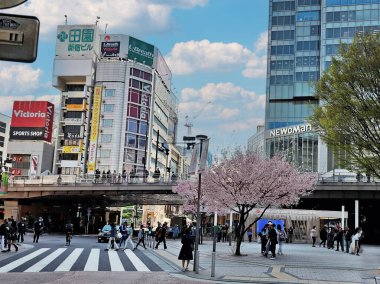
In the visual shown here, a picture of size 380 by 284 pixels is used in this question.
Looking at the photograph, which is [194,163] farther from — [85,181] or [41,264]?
[85,181]

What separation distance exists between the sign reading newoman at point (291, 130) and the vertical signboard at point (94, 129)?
107ft

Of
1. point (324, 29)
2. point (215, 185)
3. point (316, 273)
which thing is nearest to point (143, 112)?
point (324, 29)

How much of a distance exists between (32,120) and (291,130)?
149 ft

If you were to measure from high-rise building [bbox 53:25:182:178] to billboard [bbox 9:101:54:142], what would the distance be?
5.35 metres

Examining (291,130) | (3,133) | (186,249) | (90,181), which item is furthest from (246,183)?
(3,133)

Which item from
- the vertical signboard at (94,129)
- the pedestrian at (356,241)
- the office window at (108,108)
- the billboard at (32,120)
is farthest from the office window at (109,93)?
the pedestrian at (356,241)

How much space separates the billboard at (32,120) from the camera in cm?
8688

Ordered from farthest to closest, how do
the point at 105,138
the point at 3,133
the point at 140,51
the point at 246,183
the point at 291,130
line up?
the point at 3,133 < the point at 140,51 < the point at 105,138 < the point at 291,130 < the point at 246,183

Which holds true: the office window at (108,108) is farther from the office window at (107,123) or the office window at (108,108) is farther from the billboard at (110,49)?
the billboard at (110,49)

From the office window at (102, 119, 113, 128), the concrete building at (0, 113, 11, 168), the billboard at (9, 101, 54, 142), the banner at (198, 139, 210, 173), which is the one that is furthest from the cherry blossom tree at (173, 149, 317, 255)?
the concrete building at (0, 113, 11, 168)

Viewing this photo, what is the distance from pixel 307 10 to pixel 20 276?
295ft

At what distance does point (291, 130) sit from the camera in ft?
284

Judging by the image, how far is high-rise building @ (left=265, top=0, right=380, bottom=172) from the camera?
87.5 metres

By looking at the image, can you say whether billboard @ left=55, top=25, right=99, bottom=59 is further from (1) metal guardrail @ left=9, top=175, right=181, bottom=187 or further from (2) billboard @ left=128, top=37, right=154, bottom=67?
(1) metal guardrail @ left=9, top=175, right=181, bottom=187
